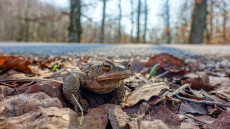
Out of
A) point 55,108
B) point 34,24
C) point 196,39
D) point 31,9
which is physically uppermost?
point 31,9

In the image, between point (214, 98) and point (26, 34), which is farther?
point (26, 34)

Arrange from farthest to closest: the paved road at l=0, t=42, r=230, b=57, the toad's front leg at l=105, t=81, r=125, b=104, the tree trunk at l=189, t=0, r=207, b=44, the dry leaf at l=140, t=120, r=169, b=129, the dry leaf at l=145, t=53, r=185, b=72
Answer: the tree trunk at l=189, t=0, r=207, b=44 < the paved road at l=0, t=42, r=230, b=57 < the dry leaf at l=145, t=53, r=185, b=72 < the toad's front leg at l=105, t=81, r=125, b=104 < the dry leaf at l=140, t=120, r=169, b=129

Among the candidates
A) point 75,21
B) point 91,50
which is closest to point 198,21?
point 75,21

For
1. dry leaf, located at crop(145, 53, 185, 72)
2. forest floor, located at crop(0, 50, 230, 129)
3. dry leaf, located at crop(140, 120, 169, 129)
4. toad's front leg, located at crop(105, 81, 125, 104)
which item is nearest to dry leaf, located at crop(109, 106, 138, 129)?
forest floor, located at crop(0, 50, 230, 129)

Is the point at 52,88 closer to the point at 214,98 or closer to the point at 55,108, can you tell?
the point at 55,108

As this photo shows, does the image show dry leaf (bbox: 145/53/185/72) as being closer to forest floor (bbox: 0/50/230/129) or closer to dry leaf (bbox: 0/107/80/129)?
forest floor (bbox: 0/50/230/129)

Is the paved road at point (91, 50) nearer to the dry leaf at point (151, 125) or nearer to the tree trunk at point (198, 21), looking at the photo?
the dry leaf at point (151, 125)

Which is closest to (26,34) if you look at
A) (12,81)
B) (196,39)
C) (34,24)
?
(34,24)
